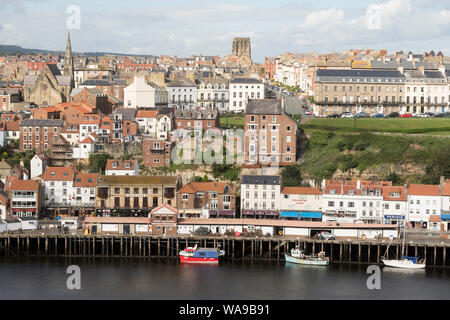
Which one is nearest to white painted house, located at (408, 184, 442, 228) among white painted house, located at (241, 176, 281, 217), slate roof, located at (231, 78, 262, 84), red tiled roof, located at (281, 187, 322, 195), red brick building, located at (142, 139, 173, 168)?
red tiled roof, located at (281, 187, 322, 195)

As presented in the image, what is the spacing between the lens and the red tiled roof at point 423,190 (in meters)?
62.0

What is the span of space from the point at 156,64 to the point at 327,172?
9113 cm

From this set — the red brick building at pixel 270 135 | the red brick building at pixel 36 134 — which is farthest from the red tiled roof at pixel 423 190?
the red brick building at pixel 36 134

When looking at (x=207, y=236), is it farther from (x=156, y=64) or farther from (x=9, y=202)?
(x=156, y=64)

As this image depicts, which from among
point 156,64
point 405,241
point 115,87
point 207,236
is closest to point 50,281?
point 207,236

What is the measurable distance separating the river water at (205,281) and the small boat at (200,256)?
755 mm

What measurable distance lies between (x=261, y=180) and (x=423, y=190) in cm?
1250

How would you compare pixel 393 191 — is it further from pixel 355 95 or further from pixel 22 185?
pixel 355 95

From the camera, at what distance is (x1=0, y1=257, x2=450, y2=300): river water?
48.2 meters

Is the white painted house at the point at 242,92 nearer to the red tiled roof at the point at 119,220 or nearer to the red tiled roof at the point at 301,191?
the red tiled roof at the point at 301,191

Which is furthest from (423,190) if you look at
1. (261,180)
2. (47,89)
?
(47,89)

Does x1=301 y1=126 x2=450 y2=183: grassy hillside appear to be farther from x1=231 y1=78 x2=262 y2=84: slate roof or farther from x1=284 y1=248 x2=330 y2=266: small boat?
x1=231 y1=78 x2=262 y2=84: slate roof
